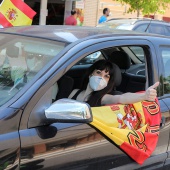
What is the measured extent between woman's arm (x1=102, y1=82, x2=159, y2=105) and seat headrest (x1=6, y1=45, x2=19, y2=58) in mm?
749

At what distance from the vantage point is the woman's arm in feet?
9.52

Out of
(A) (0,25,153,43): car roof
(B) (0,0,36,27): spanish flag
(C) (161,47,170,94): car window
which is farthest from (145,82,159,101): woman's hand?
(B) (0,0,36,27): spanish flag

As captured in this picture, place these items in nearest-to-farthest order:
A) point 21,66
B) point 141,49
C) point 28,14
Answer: point 21,66, point 141,49, point 28,14

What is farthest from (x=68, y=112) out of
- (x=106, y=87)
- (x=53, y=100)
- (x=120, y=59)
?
(x=120, y=59)

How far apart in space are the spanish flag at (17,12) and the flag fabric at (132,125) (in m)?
2.47

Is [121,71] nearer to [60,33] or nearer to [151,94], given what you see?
[151,94]

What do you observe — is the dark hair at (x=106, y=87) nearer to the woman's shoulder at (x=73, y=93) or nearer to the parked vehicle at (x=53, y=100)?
the woman's shoulder at (x=73, y=93)

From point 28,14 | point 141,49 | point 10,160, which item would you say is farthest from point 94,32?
point 28,14

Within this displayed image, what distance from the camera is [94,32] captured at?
9.91 feet

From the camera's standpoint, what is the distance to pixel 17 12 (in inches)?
199

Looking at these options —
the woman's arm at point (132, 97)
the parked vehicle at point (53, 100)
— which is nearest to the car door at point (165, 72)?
the parked vehicle at point (53, 100)

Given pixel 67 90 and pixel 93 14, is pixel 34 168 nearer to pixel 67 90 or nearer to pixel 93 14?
pixel 67 90

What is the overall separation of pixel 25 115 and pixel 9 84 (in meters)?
0.40

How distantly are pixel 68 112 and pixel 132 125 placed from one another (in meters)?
0.75
